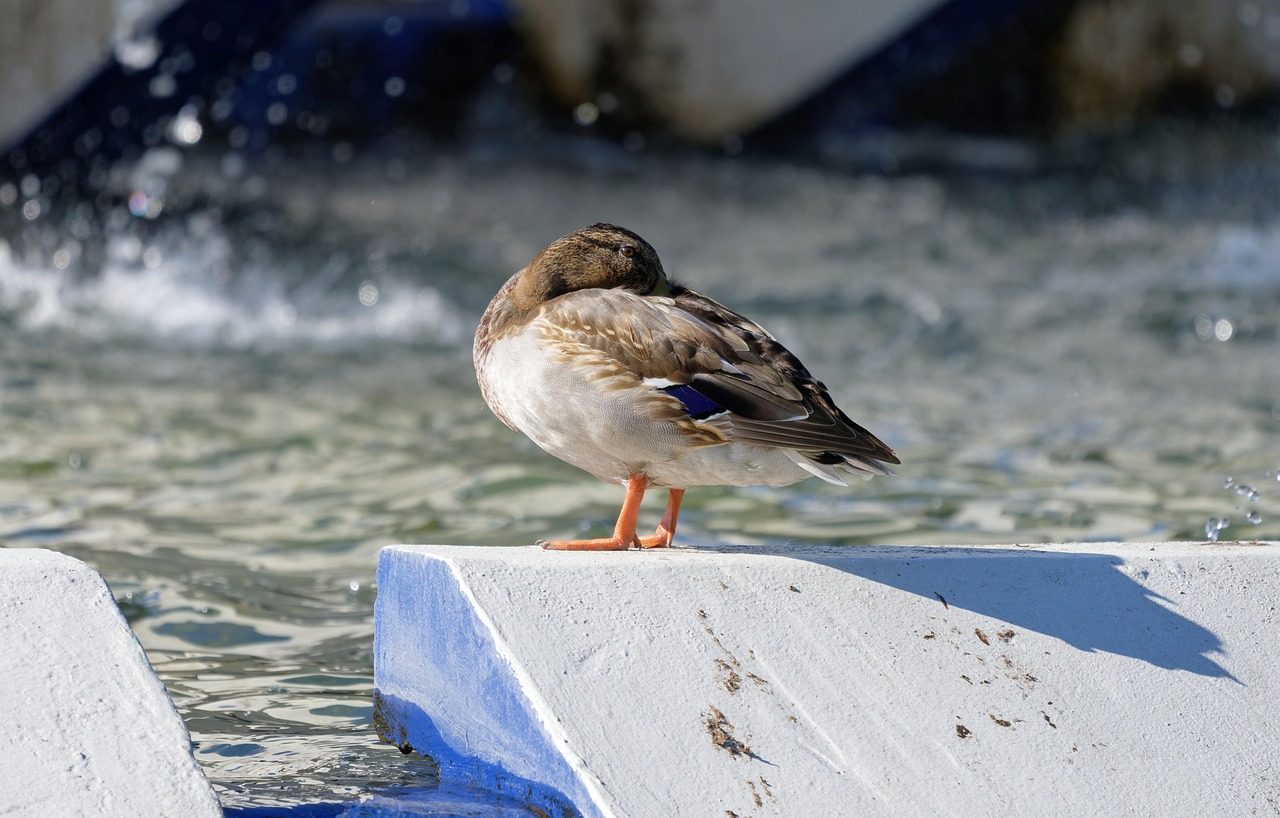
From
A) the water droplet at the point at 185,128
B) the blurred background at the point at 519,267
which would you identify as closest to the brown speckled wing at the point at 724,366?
the blurred background at the point at 519,267

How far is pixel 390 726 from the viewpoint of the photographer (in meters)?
3.61

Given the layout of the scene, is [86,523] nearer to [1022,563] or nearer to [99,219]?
[1022,563]

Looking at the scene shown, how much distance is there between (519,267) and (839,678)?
10.8 meters

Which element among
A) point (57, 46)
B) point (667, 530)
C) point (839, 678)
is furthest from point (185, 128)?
point (839, 678)

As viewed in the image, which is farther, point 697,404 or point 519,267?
point 519,267

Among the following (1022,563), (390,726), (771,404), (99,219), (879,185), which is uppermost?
(879,185)

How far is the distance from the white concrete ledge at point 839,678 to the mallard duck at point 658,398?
0.23m

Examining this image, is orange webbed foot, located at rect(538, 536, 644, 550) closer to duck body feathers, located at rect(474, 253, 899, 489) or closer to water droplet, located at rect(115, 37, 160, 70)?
duck body feathers, located at rect(474, 253, 899, 489)

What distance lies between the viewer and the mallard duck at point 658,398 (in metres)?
3.44

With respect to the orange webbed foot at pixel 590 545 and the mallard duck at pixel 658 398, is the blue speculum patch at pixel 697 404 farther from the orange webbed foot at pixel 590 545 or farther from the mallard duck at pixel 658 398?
the orange webbed foot at pixel 590 545

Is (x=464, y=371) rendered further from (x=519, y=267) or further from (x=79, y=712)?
(x=79, y=712)

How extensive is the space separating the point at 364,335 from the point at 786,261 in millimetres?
4381

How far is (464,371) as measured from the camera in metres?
10.2

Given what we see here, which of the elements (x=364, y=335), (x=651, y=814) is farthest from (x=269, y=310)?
(x=651, y=814)
